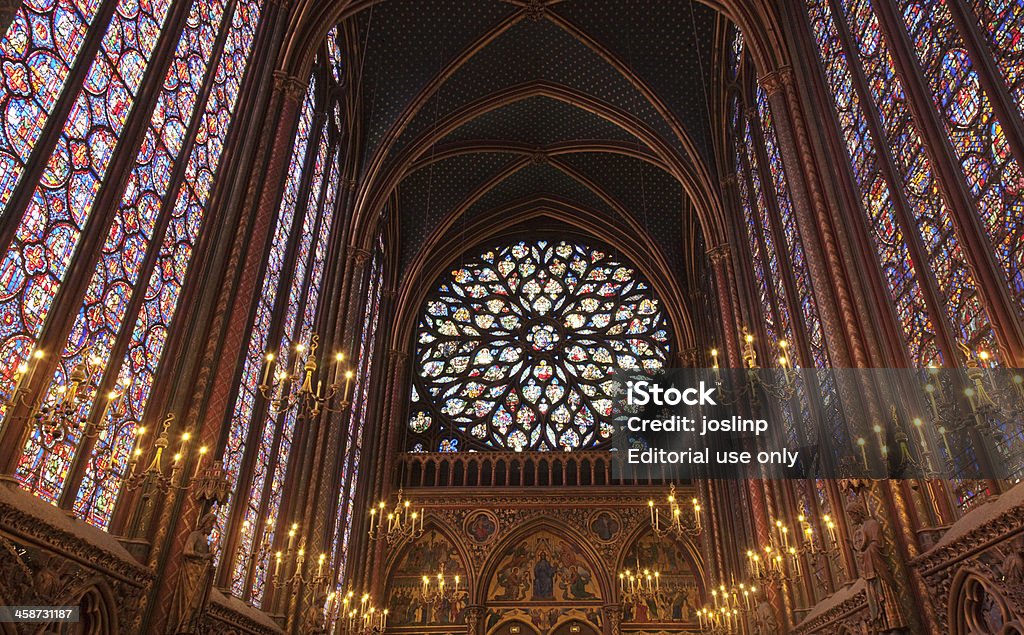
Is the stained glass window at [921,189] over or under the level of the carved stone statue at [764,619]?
over

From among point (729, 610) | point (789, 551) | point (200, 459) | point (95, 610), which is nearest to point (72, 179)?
point (200, 459)

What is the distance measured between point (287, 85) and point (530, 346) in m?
13.6

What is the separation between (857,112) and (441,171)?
1494cm

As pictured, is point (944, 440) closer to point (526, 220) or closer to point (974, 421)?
point (974, 421)

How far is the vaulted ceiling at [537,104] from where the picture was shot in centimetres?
1917

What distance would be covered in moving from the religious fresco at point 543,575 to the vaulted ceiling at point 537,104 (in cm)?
977

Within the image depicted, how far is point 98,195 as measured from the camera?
8.77 metres

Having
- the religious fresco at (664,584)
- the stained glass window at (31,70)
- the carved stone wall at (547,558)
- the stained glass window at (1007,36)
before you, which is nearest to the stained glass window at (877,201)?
the stained glass window at (1007,36)

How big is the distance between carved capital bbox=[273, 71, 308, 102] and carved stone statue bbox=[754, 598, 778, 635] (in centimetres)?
1335

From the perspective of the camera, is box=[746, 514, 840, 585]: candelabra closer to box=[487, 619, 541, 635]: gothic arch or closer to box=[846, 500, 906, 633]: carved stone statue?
box=[846, 500, 906, 633]: carved stone statue

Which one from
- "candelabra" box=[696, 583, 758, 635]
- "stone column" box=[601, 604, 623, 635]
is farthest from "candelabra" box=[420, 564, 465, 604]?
"candelabra" box=[696, 583, 758, 635]

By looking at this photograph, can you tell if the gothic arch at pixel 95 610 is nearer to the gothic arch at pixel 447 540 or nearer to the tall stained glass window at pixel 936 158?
the tall stained glass window at pixel 936 158

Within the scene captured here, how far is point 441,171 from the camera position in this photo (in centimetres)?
2434

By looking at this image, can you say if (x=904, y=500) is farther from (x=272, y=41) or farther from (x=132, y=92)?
(x=272, y=41)
